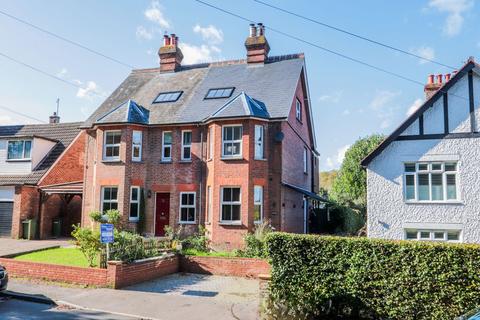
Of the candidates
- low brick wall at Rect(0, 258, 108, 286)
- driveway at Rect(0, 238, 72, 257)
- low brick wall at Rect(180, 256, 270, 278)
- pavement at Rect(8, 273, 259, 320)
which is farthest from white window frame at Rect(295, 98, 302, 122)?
low brick wall at Rect(0, 258, 108, 286)

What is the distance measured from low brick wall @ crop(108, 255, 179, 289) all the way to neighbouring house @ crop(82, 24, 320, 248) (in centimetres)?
391

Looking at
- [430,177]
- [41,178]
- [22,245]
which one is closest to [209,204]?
[22,245]

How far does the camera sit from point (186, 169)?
2067 centimetres

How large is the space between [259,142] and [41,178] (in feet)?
45.7

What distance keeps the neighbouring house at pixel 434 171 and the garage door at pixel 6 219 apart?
20.5 m

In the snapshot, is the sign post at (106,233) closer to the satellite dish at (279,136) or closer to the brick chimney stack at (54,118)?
the satellite dish at (279,136)

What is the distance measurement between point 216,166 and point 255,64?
27.5ft

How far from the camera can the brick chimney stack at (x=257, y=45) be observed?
23.9m

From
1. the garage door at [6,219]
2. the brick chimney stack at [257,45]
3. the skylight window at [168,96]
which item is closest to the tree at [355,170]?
the brick chimney stack at [257,45]

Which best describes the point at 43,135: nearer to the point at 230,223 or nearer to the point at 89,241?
the point at 230,223

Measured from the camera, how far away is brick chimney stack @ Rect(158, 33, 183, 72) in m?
26.2

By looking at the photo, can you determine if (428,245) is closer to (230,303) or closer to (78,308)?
(230,303)

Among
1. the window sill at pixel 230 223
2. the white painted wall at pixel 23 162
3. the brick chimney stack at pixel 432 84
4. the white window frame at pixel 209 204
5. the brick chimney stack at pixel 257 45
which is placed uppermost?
the brick chimney stack at pixel 257 45

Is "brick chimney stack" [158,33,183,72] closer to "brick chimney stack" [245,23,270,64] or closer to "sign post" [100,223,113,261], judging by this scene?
"brick chimney stack" [245,23,270,64]
